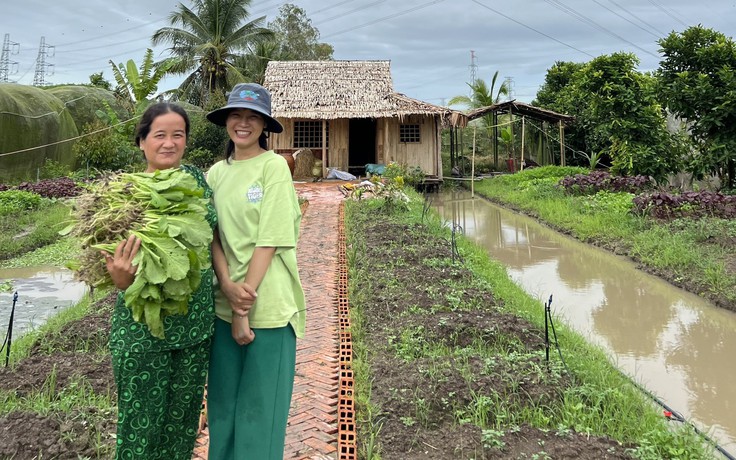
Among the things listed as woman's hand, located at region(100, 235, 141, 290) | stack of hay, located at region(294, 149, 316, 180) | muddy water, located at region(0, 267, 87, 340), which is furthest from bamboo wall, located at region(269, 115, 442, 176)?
woman's hand, located at region(100, 235, 141, 290)

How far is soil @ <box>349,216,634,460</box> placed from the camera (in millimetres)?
2771

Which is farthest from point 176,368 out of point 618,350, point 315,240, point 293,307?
point 315,240

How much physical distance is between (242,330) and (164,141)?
761 millimetres

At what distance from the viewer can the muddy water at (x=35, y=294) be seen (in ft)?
17.9

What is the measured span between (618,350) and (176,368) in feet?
14.2

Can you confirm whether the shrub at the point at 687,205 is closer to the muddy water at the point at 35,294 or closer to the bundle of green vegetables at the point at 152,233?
the muddy water at the point at 35,294

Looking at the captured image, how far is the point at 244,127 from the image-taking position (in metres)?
1.98

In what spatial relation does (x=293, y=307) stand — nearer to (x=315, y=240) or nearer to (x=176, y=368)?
(x=176, y=368)

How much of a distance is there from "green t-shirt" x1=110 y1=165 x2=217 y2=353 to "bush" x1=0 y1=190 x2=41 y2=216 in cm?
1145

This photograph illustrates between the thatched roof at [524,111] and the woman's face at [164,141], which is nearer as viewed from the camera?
the woman's face at [164,141]

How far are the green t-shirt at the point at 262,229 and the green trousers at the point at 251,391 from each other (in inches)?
2.7

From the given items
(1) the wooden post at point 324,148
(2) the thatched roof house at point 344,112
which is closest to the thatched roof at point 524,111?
(2) the thatched roof house at point 344,112

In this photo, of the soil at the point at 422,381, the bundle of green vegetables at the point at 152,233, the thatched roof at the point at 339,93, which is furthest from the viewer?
the thatched roof at the point at 339,93

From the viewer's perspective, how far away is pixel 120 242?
1655mm
